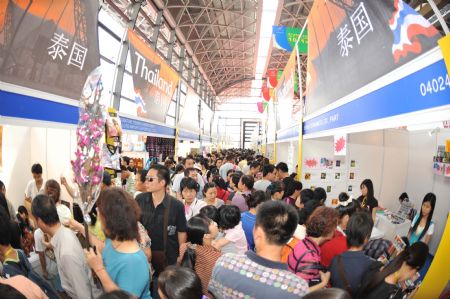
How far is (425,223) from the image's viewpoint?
3.85 m

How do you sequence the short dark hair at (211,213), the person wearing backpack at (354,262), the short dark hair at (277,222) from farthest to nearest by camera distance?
the short dark hair at (211,213)
the person wearing backpack at (354,262)
the short dark hair at (277,222)

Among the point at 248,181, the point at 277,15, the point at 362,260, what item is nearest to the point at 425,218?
the point at 248,181

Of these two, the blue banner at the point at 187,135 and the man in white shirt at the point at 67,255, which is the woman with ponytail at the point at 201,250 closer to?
the man in white shirt at the point at 67,255

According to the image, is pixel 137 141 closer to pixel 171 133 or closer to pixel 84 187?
pixel 171 133

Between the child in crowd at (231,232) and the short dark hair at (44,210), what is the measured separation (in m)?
1.12

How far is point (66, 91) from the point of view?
387 cm

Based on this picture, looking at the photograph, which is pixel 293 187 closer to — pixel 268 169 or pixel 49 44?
pixel 268 169

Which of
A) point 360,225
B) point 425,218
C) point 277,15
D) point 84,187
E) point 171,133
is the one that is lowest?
point 425,218

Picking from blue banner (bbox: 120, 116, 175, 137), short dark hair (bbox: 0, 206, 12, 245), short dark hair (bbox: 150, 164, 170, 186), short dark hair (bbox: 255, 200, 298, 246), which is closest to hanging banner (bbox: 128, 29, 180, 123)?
blue banner (bbox: 120, 116, 175, 137)

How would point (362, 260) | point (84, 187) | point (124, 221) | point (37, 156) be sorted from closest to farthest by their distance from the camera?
1. point (124, 221)
2. point (84, 187)
3. point (362, 260)
4. point (37, 156)

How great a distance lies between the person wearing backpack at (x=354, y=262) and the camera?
1.92 metres

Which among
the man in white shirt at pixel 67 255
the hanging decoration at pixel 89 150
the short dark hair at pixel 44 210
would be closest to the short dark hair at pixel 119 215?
the hanging decoration at pixel 89 150

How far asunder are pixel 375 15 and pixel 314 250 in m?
1.94

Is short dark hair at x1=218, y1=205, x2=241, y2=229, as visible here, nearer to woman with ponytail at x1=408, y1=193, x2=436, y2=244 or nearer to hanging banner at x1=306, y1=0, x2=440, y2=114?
hanging banner at x1=306, y1=0, x2=440, y2=114
